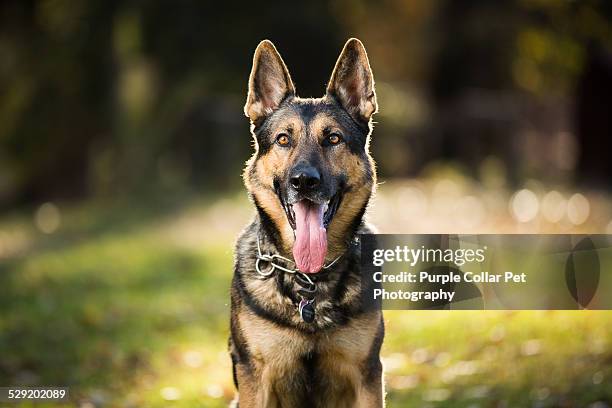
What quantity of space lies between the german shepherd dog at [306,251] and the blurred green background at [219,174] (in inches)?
63.2

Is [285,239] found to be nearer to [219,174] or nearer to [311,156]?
[311,156]

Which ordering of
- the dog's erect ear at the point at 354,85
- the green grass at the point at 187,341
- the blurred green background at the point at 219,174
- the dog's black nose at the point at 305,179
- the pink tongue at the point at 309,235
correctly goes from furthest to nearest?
the blurred green background at the point at 219,174 → the green grass at the point at 187,341 → the dog's erect ear at the point at 354,85 → the pink tongue at the point at 309,235 → the dog's black nose at the point at 305,179

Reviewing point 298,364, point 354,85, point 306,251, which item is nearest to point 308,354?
point 298,364

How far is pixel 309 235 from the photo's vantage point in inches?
179

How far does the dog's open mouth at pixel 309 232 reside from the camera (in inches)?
179

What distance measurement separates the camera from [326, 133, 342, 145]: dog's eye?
4.73m

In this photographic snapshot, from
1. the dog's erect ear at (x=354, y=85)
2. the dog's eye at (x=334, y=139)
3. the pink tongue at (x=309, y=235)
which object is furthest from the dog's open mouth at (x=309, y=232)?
the dog's erect ear at (x=354, y=85)

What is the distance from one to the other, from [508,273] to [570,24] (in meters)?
8.77

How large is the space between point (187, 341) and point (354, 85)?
410 cm

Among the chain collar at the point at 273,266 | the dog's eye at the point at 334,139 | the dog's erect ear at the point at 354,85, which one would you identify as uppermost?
the dog's erect ear at the point at 354,85

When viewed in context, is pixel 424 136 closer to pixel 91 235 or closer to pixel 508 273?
pixel 91 235

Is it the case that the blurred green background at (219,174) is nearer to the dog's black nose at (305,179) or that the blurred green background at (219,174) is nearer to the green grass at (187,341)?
the green grass at (187,341)

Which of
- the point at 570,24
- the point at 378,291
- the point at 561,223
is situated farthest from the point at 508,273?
the point at 570,24

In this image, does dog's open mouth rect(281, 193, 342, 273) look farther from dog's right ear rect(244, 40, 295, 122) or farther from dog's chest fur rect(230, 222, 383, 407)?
dog's right ear rect(244, 40, 295, 122)
